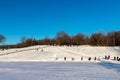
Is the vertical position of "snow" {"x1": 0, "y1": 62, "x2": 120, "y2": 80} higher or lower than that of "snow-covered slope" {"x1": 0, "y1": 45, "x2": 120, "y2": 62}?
lower

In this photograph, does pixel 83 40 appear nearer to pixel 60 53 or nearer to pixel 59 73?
pixel 60 53

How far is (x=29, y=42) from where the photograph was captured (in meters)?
95.1

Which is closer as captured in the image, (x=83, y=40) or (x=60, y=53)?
(x=60, y=53)

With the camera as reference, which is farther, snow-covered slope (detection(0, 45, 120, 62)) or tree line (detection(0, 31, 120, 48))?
tree line (detection(0, 31, 120, 48))

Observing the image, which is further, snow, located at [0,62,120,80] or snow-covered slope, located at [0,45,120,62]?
snow-covered slope, located at [0,45,120,62]

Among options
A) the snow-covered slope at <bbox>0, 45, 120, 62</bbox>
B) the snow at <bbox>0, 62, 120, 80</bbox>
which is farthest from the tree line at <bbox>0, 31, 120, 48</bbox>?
the snow at <bbox>0, 62, 120, 80</bbox>

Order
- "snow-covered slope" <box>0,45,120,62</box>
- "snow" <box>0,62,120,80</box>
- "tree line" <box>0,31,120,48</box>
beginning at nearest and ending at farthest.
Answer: "snow" <box>0,62,120,80</box> → "snow-covered slope" <box>0,45,120,62</box> → "tree line" <box>0,31,120,48</box>

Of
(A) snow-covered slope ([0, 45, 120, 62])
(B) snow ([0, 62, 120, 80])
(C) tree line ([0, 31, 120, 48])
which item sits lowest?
(B) snow ([0, 62, 120, 80])

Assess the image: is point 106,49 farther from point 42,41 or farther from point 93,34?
point 42,41

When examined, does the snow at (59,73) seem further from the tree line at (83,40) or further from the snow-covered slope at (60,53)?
the tree line at (83,40)

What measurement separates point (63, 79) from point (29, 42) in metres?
75.6

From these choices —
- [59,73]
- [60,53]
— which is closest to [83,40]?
[60,53]

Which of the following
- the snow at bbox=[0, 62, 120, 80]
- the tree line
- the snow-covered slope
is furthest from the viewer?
the tree line

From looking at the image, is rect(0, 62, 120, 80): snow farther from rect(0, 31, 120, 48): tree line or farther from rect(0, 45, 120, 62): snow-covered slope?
rect(0, 31, 120, 48): tree line
